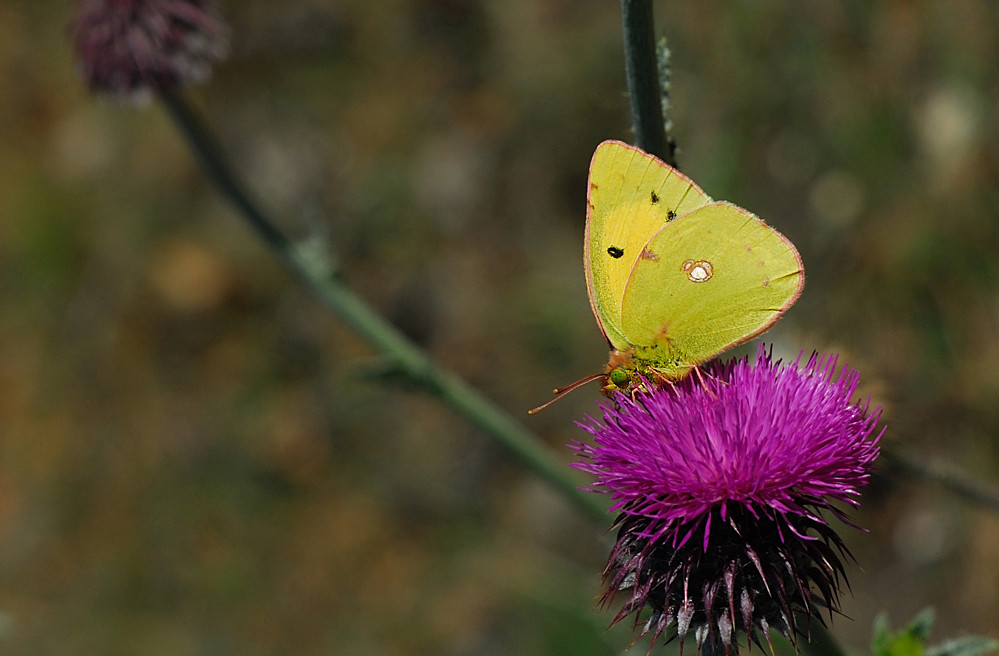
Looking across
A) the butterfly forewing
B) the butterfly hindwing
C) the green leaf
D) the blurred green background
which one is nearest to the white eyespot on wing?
the butterfly hindwing

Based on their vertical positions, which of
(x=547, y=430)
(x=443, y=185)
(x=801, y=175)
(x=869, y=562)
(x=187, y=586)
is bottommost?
(x=187, y=586)

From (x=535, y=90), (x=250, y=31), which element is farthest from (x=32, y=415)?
(x=535, y=90)

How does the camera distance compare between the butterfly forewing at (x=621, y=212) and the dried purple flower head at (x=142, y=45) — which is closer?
the butterfly forewing at (x=621, y=212)

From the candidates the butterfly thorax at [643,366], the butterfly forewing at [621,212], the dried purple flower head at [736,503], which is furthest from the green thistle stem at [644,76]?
the dried purple flower head at [736,503]

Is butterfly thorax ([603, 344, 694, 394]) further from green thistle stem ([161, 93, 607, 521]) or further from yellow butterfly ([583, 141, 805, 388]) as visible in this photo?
green thistle stem ([161, 93, 607, 521])

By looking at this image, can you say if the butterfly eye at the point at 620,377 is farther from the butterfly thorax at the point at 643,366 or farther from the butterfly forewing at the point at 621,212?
the butterfly forewing at the point at 621,212

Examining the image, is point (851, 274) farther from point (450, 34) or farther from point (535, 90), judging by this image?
point (450, 34)

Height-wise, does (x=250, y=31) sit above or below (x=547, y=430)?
above

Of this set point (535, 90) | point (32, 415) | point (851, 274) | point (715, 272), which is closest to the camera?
point (715, 272)
